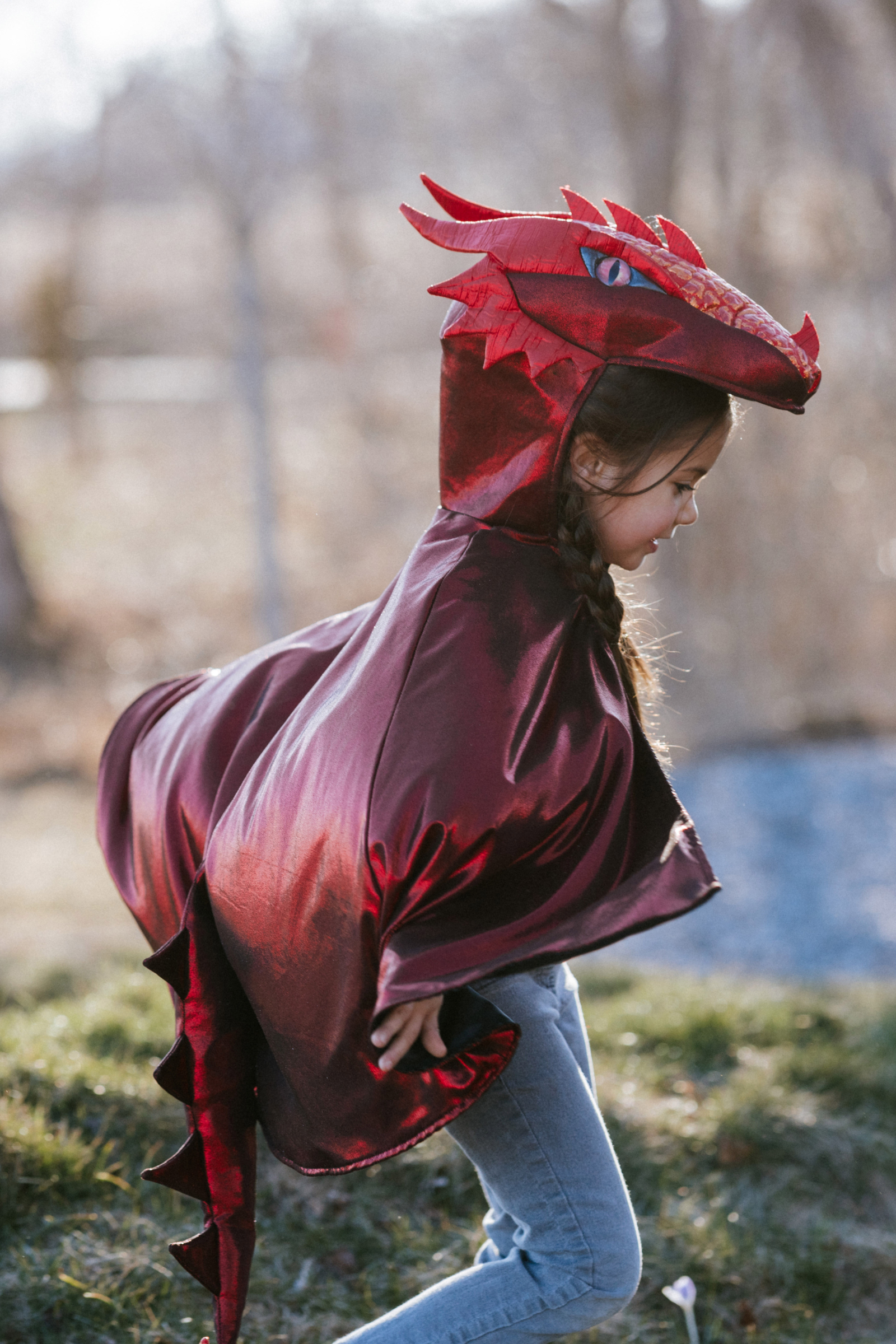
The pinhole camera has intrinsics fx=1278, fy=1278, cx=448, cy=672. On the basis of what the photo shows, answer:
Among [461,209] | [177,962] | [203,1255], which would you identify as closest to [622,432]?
[461,209]

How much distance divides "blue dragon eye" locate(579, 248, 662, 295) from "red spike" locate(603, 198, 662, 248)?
0.12 metres

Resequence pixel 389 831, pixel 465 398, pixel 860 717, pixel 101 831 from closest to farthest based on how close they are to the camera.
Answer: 1. pixel 389 831
2. pixel 465 398
3. pixel 101 831
4. pixel 860 717

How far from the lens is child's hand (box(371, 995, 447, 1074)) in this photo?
5.08 feet

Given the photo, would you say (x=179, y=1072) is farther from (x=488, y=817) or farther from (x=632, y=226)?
(x=632, y=226)

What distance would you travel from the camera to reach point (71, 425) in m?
14.8

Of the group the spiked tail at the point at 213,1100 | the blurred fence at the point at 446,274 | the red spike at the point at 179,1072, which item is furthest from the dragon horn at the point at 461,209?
the blurred fence at the point at 446,274

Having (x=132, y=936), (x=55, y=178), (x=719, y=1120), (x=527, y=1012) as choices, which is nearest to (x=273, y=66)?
(x=55, y=178)

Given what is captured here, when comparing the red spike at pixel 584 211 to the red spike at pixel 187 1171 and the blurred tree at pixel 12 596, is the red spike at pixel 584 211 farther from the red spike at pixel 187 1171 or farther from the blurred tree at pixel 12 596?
the blurred tree at pixel 12 596

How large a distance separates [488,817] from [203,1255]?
856mm

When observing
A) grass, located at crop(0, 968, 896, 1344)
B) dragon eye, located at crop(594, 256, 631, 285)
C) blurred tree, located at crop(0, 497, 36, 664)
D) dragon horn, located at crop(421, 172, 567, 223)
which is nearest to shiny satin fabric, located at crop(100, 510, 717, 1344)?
dragon eye, located at crop(594, 256, 631, 285)

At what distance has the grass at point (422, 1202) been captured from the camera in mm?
2387

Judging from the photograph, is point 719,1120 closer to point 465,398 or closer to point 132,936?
point 465,398

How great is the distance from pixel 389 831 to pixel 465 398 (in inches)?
24.4

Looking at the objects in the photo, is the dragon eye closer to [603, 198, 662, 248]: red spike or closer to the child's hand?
[603, 198, 662, 248]: red spike
